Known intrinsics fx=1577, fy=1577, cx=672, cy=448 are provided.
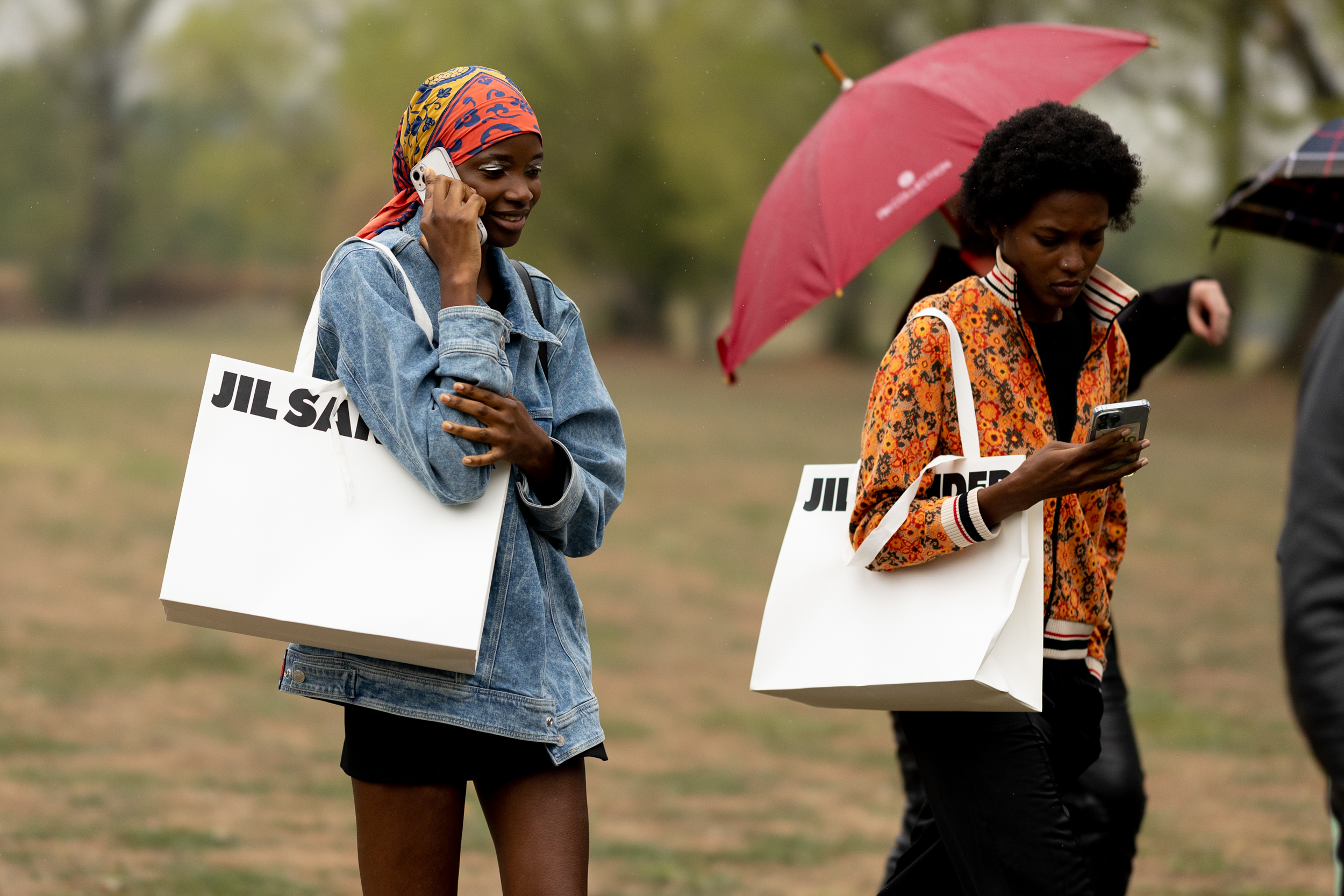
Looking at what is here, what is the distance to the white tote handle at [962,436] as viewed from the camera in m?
3.02

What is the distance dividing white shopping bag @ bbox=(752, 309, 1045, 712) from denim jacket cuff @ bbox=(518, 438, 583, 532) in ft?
1.82

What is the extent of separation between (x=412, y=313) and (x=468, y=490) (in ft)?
1.17

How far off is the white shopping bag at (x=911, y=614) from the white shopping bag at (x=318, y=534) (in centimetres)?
75

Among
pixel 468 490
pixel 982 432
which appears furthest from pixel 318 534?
pixel 982 432

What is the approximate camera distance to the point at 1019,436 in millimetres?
3086

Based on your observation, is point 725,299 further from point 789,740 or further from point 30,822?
point 30,822

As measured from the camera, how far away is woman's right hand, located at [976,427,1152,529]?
284 centimetres

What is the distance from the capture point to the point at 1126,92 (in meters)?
26.6

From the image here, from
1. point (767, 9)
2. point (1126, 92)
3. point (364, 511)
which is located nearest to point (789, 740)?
point (364, 511)

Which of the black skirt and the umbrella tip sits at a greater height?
the umbrella tip

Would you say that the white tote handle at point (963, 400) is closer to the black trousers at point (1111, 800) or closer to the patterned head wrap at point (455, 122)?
the patterned head wrap at point (455, 122)

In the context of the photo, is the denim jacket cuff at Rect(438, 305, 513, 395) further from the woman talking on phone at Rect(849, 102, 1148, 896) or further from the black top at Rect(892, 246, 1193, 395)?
the black top at Rect(892, 246, 1193, 395)

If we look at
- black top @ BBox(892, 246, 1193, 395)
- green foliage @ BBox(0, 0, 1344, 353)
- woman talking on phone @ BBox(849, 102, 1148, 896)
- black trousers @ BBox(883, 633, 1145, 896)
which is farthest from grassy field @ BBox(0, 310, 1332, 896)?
green foliage @ BBox(0, 0, 1344, 353)

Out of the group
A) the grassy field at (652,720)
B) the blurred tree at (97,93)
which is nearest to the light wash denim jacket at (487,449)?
the grassy field at (652,720)
